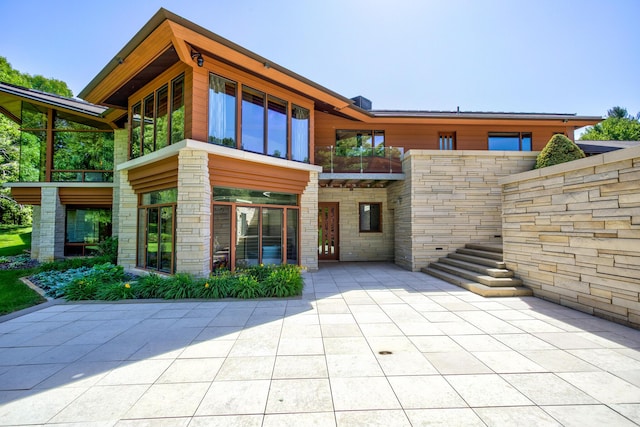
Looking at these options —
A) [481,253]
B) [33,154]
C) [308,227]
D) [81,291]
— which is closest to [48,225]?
[33,154]

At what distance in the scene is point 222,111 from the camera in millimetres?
7887

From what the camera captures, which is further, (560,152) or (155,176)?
(155,176)

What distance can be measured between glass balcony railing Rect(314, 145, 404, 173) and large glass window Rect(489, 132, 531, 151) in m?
5.69

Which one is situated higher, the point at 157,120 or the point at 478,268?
the point at 157,120

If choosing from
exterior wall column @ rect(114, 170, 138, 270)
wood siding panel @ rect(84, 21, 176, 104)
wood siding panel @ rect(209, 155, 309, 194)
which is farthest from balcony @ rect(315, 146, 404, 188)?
exterior wall column @ rect(114, 170, 138, 270)

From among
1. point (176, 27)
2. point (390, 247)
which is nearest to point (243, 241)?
point (176, 27)

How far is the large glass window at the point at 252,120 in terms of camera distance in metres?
8.27

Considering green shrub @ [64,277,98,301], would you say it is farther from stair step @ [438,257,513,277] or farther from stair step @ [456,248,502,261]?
stair step @ [456,248,502,261]

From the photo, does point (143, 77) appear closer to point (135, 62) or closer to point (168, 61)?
point (135, 62)

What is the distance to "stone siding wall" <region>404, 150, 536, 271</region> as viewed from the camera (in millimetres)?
9680

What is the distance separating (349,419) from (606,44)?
13.6m

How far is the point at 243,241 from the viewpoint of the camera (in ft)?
27.2

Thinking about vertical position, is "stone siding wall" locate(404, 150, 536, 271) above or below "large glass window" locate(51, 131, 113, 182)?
below

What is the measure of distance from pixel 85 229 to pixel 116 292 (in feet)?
29.4
